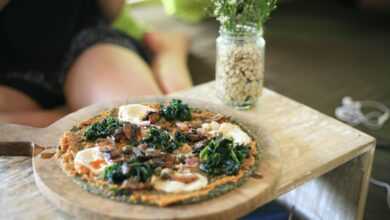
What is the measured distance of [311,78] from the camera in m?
2.21

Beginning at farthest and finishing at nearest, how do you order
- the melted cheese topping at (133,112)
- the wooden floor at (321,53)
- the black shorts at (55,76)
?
the wooden floor at (321,53), the black shorts at (55,76), the melted cheese topping at (133,112)

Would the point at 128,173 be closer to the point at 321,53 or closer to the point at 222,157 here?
the point at 222,157

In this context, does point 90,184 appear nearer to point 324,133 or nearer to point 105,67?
point 324,133

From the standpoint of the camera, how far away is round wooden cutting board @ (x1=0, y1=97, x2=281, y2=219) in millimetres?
777

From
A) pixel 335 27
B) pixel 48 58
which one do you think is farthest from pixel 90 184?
pixel 335 27

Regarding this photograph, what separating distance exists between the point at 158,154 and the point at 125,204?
0.13 meters

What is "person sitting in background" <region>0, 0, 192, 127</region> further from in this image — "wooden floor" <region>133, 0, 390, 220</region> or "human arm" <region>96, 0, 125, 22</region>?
"wooden floor" <region>133, 0, 390, 220</region>

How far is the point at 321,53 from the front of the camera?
96.5 inches

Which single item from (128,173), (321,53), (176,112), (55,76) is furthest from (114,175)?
(321,53)

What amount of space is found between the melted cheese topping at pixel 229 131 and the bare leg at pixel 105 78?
17.7 inches

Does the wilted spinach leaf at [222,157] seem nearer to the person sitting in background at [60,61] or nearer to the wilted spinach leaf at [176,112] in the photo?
the wilted spinach leaf at [176,112]

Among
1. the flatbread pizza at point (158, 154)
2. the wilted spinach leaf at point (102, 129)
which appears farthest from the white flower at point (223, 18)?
the wilted spinach leaf at point (102, 129)

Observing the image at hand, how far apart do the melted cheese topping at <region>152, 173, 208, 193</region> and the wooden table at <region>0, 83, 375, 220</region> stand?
0.13 metres

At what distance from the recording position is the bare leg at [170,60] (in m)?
1.73
